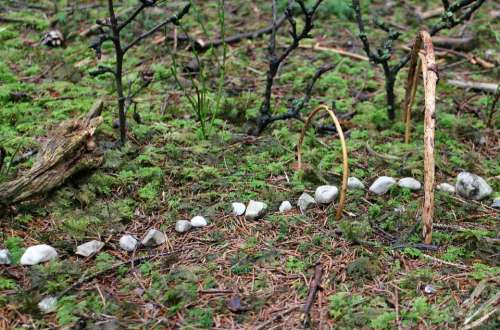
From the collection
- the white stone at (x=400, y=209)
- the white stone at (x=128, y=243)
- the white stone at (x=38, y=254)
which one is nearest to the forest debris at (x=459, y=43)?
the white stone at (x=400, y=209)

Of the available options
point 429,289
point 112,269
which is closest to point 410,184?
point 429,289

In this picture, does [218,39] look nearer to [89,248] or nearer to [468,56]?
[468,56]

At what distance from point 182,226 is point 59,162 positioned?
0.76 m

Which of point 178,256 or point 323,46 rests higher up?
point 323,46

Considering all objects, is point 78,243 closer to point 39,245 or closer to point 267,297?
point 39,245

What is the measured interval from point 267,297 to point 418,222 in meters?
0.89

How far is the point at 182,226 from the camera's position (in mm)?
2785

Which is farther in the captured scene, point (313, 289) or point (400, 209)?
point (400, 209)

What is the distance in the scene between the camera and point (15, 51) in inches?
181

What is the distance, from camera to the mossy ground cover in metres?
2.29

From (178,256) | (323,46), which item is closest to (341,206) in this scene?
(178,256)

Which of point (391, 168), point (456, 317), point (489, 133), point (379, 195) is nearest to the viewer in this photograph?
point (456, 317)

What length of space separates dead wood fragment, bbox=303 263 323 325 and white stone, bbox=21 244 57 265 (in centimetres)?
116

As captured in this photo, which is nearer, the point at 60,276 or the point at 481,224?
the point at 60,276
